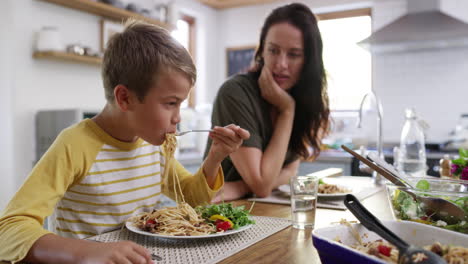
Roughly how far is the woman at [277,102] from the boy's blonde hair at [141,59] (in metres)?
0.59

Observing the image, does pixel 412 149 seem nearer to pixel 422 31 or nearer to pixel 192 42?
pixel 422 31

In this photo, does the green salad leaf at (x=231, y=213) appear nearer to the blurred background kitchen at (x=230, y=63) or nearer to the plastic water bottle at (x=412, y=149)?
the plastic water bottle at (x=412, y=149)

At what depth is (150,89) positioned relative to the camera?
1095mm

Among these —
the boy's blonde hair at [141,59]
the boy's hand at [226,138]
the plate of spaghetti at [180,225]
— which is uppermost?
the boy's blonde hair at [141,59]

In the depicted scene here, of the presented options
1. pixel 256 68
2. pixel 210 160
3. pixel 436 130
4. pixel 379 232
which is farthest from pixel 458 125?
pixel 379 232

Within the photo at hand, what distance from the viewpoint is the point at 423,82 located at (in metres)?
4.49

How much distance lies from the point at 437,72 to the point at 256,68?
3.12m

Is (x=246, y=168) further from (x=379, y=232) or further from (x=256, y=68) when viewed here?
(x=379, y=232)

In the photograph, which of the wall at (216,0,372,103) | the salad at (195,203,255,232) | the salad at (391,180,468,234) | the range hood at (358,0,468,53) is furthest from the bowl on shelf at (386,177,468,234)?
the wall at (216,0,372,103)

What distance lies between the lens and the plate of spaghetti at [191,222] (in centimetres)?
87

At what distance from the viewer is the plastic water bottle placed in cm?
201

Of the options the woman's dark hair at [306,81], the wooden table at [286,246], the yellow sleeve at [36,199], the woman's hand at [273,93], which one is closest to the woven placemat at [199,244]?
the wooden table at [286,246]

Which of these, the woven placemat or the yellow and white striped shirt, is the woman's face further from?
the woven placemat

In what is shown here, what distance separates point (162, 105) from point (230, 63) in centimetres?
469
